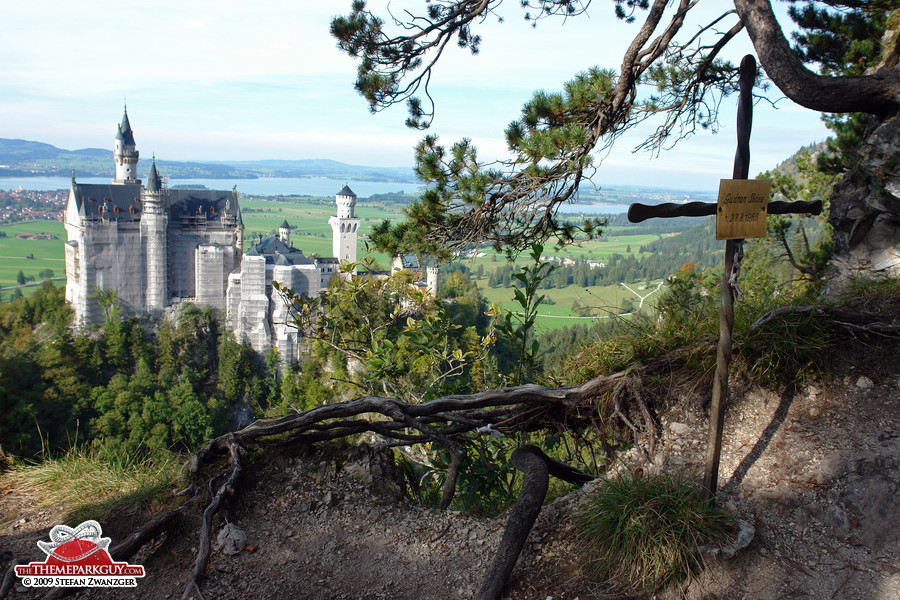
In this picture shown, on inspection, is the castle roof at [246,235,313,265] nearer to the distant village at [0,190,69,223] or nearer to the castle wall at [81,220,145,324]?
the castle wall at [81,220,145,324]

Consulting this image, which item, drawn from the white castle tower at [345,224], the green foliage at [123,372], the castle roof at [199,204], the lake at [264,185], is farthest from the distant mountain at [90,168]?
the green foliage at [123,372]

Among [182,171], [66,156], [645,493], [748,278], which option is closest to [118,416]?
[748,278]

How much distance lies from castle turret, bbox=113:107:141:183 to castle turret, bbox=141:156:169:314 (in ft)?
23.4

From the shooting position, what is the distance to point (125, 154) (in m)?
47.1

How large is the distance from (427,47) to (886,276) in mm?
3119

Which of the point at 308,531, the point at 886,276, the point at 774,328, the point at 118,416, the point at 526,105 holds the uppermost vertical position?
the point at 526,105

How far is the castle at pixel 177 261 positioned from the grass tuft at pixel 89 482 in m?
35.7

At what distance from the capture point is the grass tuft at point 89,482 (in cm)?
262

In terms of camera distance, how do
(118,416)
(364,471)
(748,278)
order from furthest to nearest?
(118,416)
(748,278)
(364,471)

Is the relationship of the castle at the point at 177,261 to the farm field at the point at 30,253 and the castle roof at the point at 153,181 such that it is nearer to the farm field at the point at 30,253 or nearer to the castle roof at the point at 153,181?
the castle roof at the point at 153,181

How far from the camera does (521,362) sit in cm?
322

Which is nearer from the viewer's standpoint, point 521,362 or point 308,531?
point 308,531

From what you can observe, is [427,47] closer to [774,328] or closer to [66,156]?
[774,328]

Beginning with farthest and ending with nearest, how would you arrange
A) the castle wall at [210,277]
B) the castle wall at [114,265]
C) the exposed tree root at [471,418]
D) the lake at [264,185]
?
the lake at [264,185]
the castle wall at [210,277]
the castle wall at [114,265]
the exposed tree root at [471,418]
